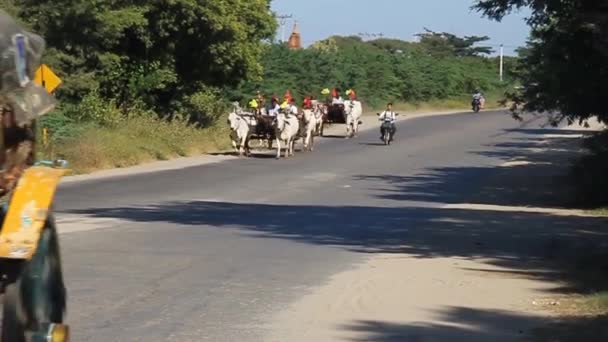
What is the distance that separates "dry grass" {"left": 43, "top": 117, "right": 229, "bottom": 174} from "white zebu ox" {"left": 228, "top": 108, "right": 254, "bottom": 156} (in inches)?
61.4

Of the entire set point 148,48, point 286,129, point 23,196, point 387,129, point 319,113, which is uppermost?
point 148,48

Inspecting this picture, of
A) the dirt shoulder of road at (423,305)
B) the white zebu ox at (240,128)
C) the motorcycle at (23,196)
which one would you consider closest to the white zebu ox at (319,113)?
the white zebu ox at (240,128)

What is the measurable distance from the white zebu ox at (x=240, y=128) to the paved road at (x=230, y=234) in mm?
1222

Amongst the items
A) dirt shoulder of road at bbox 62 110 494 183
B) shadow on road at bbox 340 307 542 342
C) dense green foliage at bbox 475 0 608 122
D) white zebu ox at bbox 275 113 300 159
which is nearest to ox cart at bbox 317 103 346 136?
white zebu ox at bbox 275 113 300 159

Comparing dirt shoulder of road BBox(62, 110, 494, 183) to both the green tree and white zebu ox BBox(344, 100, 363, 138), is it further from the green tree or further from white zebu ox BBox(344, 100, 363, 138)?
the green tree

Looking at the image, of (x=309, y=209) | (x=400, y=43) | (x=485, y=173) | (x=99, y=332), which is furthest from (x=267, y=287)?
(x=400, y=43)

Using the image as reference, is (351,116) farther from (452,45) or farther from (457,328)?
(452,45)

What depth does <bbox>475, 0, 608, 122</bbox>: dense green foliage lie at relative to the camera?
53.2ft

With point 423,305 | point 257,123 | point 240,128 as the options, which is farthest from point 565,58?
point 257,123

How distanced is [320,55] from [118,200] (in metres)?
50.1

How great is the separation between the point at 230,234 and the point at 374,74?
67642 millimetres

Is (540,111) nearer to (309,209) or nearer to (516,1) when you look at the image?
(309,209)

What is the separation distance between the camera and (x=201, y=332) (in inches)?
424

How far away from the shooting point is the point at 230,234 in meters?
19.2
